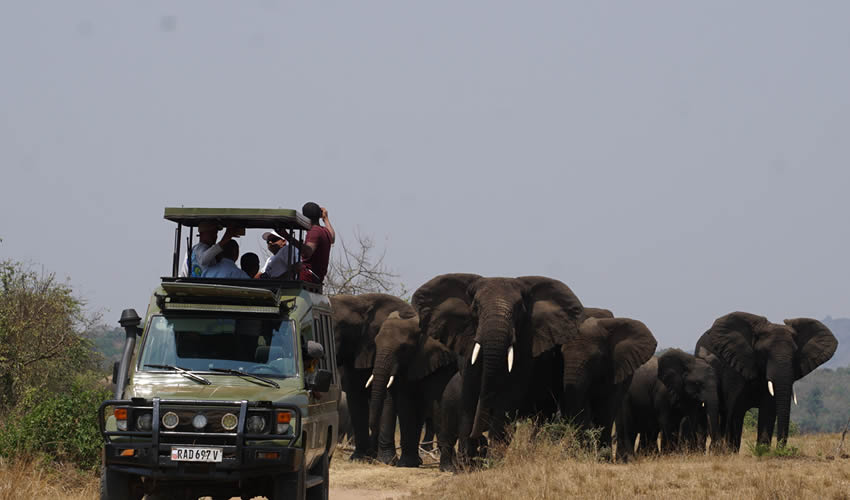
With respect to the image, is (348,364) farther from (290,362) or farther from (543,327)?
(290,362)

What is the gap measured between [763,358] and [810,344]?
103 cm

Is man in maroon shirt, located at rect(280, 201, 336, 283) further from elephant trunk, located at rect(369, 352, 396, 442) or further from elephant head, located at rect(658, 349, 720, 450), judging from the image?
elephant head, located at rect(658, 349, 720, 450)

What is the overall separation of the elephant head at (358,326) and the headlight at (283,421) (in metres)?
14.6

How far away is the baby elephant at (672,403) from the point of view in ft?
96.5

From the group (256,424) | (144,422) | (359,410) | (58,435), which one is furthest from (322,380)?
(359,410)

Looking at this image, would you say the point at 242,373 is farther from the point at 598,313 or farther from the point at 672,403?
the point at 672,403

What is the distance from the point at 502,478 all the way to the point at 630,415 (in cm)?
1626

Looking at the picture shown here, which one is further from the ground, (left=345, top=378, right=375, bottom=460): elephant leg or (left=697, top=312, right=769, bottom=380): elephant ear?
(left=697, top=312, right=769, bottom=380): elephant ear

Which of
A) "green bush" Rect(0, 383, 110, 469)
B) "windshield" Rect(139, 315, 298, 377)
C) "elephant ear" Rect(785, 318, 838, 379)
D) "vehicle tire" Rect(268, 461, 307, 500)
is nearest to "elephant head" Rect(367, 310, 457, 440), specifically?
"elephant ear" Rect(785, 318, 838, 379)

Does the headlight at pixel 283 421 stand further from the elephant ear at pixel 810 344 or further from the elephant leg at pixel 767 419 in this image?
the elephant ear at pixel 810 344

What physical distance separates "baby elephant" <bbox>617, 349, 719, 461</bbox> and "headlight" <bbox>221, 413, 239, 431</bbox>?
18.5 m

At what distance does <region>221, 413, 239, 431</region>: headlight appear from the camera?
1062cm

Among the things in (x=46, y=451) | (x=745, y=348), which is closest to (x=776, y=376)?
(x=745, y=348)

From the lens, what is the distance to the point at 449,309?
21031 mm
